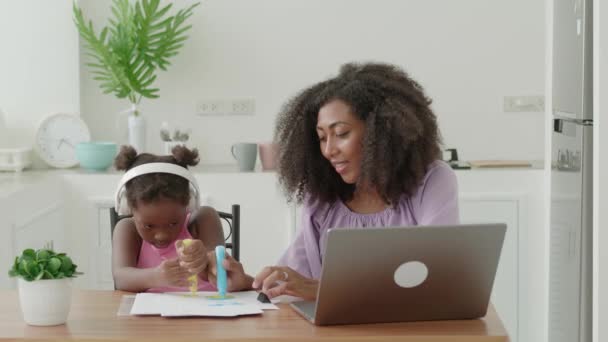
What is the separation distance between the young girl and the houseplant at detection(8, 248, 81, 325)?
36cm

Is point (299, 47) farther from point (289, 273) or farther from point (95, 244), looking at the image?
point (289, 273)

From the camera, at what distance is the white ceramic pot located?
2.01 metres

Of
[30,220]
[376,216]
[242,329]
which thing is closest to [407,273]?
[242,329]

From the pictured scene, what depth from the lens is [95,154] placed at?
4.35m

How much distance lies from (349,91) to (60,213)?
2.08 meters

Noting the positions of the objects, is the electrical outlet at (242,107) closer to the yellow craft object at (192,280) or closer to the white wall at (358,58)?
the white wall at (358,58)

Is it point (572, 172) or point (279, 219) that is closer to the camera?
point (572, 172)

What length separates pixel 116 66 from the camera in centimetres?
435

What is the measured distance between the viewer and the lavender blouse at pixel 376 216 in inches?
96.6

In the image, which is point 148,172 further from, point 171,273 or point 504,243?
point 504,243

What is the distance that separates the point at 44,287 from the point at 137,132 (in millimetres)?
2454

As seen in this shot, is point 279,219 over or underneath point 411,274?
underneath

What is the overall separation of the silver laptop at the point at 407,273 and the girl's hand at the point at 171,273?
0.45 m

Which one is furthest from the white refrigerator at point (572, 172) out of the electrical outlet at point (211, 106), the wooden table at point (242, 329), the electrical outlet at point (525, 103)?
the electrical outlet at point (211, 106)
